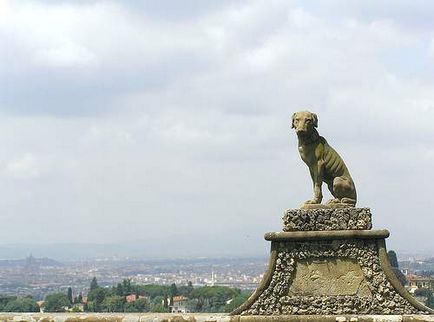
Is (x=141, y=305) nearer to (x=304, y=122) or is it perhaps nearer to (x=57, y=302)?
(x=57, y=302)

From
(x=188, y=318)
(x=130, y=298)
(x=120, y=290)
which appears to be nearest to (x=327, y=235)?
(x=188, y=318)

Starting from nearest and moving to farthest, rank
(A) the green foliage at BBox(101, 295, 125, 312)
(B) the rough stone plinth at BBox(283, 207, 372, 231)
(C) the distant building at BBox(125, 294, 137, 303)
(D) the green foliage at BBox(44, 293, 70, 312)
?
1. (B) the rough stone plinth at BBox(283, 207, 372, 231)
2. (A) the green foliage at BBox(101, 295, 125, 312)
3. (D) the green foliage at BBox(44, 293, 70, 312)
4. (C) the distant building at BBox(125, 294, 137, 303)

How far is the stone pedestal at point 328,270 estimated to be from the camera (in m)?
13.4

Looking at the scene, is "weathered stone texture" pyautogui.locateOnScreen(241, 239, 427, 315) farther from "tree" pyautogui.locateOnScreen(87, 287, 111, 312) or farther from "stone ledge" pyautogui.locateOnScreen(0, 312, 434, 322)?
"tree" pyautogui.locateOnScreen(87, 287, 111, 312)

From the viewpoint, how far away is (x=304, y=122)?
45.9 ft

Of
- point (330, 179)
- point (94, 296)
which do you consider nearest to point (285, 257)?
point (330, 179)

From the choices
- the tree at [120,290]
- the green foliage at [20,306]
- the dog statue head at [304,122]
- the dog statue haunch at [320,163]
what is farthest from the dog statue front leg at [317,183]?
the tree at [120,290]

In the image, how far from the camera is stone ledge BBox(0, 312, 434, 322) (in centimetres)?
1318

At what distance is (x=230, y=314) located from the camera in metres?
13.7

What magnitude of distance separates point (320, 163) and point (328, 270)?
169 cm

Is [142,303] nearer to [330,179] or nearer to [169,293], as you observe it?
[169,293]

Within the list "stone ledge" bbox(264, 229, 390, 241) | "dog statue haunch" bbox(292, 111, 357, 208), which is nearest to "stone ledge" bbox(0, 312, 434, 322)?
"stone ledge" bbox(264, 229, 390, 241)

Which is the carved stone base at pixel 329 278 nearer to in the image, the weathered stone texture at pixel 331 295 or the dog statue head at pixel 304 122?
the weathered stone texture at pixel 331 295

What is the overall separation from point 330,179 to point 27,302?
9123 centimetres
